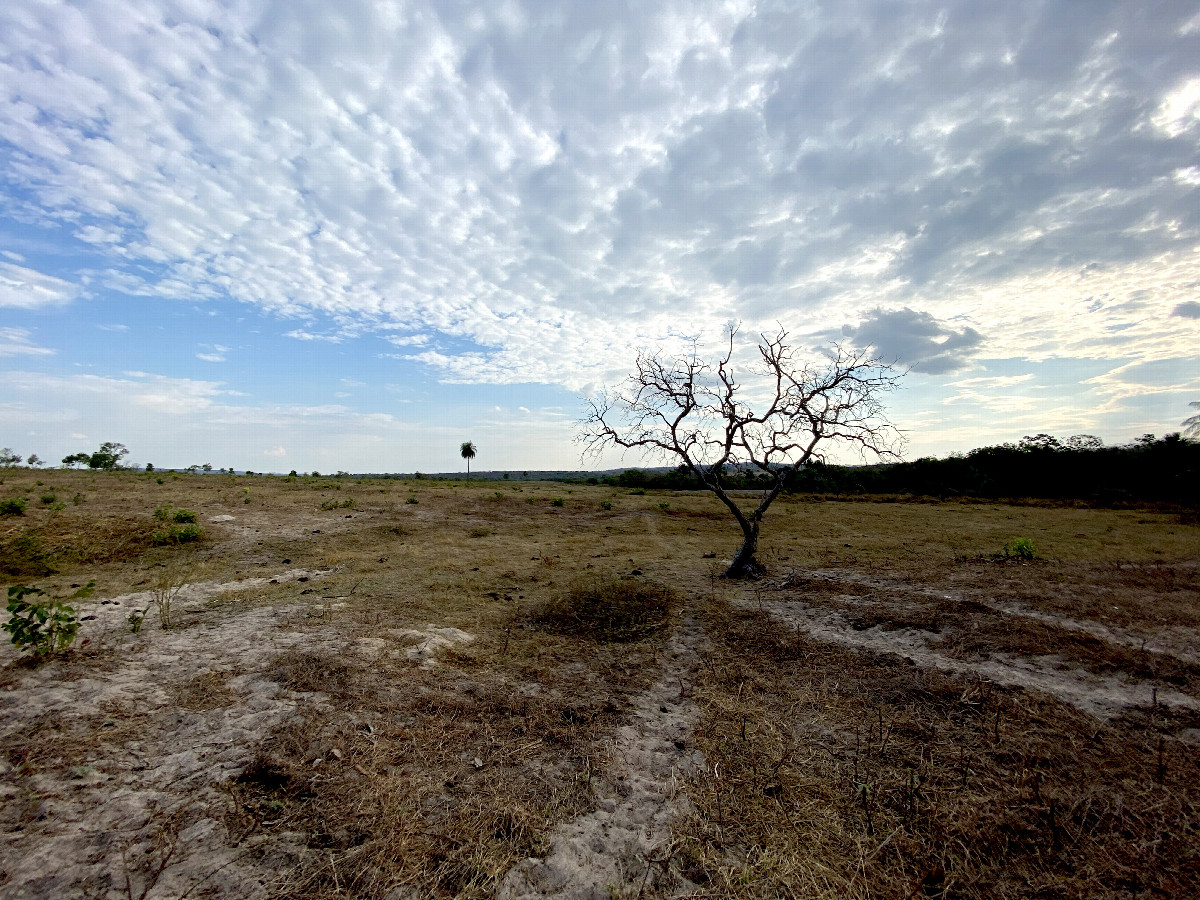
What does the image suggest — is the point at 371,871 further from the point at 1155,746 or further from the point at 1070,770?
the point at 1155,746

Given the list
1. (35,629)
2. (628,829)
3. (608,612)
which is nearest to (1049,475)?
(608,612)

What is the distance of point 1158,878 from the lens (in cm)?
296

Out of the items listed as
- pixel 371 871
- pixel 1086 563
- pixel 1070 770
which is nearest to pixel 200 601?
pixel 371 871

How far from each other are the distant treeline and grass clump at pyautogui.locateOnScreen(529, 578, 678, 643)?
20283 millimetres

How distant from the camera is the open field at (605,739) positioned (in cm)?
314

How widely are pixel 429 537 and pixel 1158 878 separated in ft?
51.4

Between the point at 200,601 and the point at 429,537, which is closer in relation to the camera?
the point at 200,601

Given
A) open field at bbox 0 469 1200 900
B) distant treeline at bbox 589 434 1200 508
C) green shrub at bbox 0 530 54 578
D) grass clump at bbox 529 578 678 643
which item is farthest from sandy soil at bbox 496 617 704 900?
distant treeline at bbox 589 434 1200 508

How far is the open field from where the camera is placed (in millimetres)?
3139

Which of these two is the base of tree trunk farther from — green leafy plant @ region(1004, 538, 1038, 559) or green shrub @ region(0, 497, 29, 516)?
green shrub @ region(0, 497, 29, 516)

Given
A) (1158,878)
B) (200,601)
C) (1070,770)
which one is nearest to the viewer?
(1158,878)

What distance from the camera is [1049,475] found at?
36.0 m

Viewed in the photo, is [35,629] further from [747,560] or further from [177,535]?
[747,560]

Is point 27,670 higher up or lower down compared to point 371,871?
higher up
